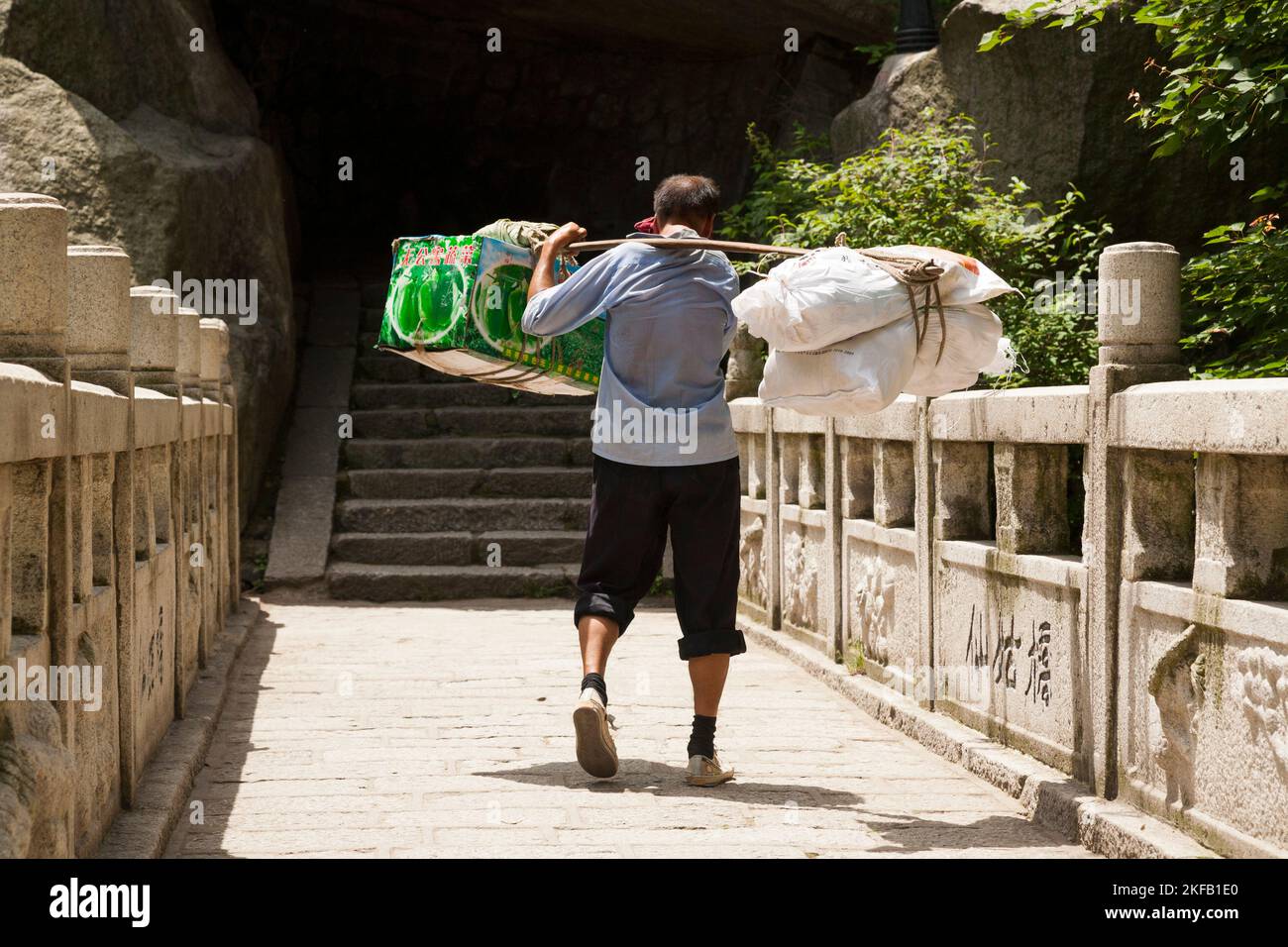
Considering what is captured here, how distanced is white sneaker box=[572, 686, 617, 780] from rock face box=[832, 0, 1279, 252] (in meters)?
7.93

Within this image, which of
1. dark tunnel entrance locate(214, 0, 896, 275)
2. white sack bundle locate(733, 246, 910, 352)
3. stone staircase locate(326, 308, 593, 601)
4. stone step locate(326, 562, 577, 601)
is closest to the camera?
white sack bundle locate(733, 246, 910, 352)

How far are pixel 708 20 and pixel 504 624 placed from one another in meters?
8.28

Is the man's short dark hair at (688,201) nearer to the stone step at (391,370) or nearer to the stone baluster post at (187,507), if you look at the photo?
the stone baluster post at (187,507)

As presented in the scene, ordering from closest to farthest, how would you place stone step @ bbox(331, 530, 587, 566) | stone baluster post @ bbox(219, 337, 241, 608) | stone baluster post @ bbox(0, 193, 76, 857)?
stone baluster post @ bbox(0, 193, 76, 857) → stone baluster post @ bbox(219, 337, 241, 608) → stone step @ bbox(331, 530, 587, 566)

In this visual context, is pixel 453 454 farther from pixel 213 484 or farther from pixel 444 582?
pixel 213 484

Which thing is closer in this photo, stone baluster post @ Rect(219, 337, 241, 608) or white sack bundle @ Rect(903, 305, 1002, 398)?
white sack bundle @ Rect(903, 305, 1002, 398)

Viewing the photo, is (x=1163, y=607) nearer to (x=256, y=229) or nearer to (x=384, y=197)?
(x=256, y=229)

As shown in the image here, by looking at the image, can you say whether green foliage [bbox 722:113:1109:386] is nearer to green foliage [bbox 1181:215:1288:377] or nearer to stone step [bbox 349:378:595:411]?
green foliage [bbox 1181:215:1288:377]

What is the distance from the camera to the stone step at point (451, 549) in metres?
11.4

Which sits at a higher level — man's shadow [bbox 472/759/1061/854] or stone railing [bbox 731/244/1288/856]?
stone railing [bbox 731/244/1288/856]

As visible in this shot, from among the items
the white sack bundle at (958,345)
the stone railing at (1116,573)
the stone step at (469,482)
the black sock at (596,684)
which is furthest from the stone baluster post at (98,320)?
the stone step at (469,482)

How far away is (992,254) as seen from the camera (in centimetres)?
998

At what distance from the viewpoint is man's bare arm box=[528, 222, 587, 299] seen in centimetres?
516

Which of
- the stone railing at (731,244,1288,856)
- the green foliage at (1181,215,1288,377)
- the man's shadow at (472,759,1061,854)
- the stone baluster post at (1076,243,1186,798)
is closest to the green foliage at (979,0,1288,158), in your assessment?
the green foliage at (1181,215,1288,377)
